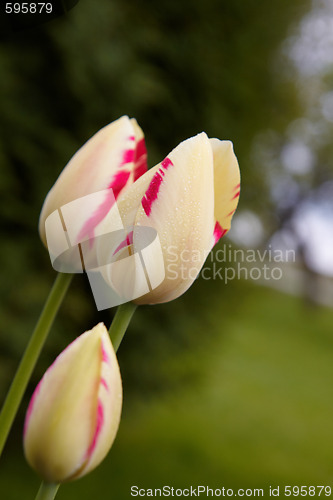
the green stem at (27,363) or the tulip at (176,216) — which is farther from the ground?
the tulip at (176,216)

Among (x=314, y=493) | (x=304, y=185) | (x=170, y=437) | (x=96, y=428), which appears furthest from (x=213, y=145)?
(x=304, y=185)

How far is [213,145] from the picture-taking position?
0.32 meters

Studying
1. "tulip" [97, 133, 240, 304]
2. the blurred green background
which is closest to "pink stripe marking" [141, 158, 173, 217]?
"tulip" [97, 133, 240, 304]

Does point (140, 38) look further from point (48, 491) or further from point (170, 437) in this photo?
point (170, 437)

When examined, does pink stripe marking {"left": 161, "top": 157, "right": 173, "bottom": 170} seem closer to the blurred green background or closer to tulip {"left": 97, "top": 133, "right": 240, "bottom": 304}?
tulip {"left": 97, "top": 133, "right": 240, "bottom": 304}

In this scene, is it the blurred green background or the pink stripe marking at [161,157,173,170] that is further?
the blurred green background

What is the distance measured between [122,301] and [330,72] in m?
9.16

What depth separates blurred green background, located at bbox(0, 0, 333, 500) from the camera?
1.55m

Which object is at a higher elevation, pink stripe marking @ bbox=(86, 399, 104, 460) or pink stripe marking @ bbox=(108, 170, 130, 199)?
pink stripe marking @ bbox=(108, 170, 130, 199)

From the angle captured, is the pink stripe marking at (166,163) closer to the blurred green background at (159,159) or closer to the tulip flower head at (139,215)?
the tulip flower head at (139,215)

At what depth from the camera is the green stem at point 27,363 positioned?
13.7 inches

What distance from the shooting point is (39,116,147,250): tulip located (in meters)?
0.34

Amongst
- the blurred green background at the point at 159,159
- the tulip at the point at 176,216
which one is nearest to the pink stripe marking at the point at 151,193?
the tulip at the point at 176,216

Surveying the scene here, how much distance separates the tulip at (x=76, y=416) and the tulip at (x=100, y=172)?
0.08m
